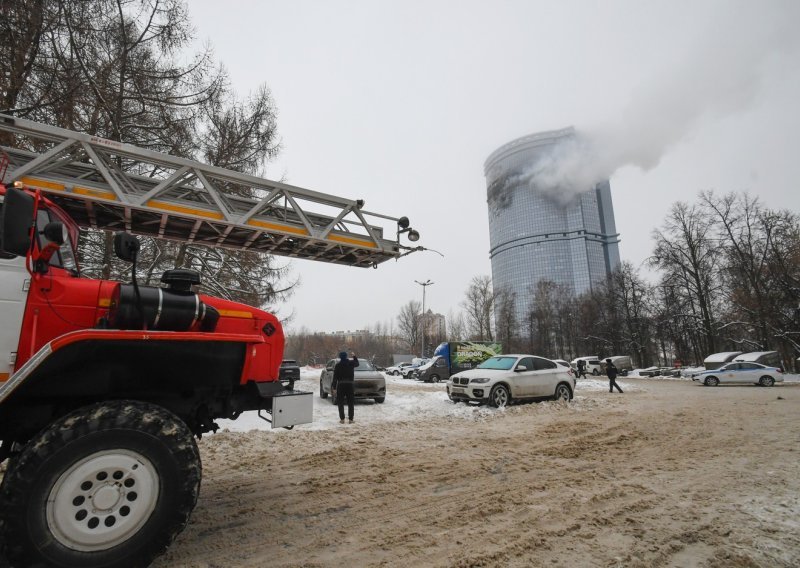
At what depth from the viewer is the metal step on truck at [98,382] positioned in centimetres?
239

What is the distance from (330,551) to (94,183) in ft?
15.1

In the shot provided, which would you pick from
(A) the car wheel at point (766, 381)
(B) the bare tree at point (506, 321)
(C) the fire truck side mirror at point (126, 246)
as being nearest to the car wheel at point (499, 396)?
(C) the fire truck side mirror at point (126, 246)

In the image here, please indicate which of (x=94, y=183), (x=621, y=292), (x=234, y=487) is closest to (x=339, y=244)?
(x=94, y=183)

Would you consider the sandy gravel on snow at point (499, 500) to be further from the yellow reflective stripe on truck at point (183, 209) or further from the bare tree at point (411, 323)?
the bare tree at point (411, 323)

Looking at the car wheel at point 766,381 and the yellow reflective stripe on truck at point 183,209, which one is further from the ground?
the yellow reflective stripe on truck at point 183,209

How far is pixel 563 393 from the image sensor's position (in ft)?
42.3

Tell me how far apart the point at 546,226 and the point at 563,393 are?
92.8 meters

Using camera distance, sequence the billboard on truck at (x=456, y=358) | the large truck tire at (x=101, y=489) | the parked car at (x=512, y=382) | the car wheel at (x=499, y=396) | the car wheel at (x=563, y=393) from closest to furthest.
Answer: the large truck tire at (x=101, y=489), the car wheel at (x=499, y=396), the parked car at (x=512, y=382), the car wheel at (x=563, y=393), the billboard on truck at (x=456, y=358)

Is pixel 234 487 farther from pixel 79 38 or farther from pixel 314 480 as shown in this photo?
pixel 79 38

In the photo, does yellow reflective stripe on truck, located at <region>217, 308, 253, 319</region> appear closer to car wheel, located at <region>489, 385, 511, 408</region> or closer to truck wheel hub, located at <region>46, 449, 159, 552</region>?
truck wheel hub, located at <region>46, 449, 159, 552</region>

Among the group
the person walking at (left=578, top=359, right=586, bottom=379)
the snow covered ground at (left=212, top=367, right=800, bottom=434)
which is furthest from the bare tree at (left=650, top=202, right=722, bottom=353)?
the snow covered ground at (left=212, top=367, right=800, bottom=434)

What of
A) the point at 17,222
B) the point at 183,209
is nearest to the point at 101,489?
the point at 17,222

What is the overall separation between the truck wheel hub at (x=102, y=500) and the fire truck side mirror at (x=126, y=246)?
132 centimetres

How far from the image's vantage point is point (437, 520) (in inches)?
137
